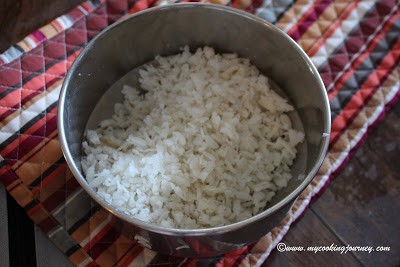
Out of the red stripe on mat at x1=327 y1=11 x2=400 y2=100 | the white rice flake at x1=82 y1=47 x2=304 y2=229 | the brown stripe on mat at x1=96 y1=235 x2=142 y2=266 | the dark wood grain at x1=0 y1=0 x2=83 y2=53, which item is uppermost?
the dark wood grain at x1=0 y1=0 x2=83 y2=53

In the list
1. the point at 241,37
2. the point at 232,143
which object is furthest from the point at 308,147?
the point at 241,37

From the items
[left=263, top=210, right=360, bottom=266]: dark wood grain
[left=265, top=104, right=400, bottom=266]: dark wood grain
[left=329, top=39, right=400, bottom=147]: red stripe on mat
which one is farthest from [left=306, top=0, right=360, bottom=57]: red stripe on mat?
[left=263, top=210, right=360, bottom=266]: dark wood grain

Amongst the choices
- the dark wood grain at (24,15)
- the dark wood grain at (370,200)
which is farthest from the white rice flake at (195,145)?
the dark wood grain at (24,15)

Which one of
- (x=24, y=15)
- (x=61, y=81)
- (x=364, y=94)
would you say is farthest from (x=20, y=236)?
(x=364, y=94)

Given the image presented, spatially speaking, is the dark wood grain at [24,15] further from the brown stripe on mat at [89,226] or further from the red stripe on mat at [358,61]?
the red stripe on mat at [358,61]

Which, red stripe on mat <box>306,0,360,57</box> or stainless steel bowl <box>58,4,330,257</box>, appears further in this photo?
red stripe on mat <box>306,0,360,57</box>

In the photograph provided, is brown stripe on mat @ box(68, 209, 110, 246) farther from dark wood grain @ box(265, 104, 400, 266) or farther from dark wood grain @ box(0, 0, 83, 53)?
dark wood grain @ box(0, 0, 83, 53)
